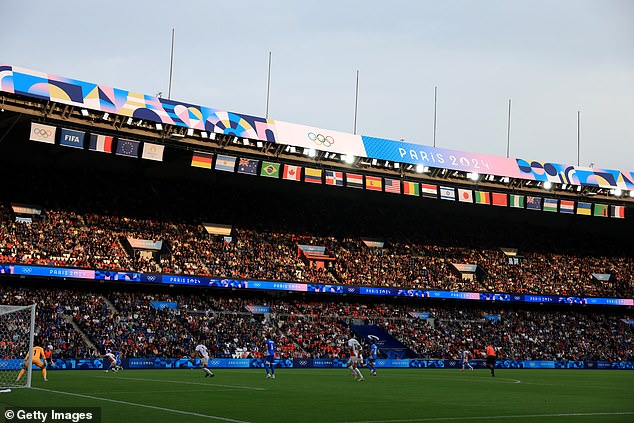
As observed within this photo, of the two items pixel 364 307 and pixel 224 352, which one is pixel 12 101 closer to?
pixel 224 352

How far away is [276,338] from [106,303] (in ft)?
38.8

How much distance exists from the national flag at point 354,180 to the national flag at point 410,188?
12.8 ft

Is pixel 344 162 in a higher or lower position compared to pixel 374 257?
higher

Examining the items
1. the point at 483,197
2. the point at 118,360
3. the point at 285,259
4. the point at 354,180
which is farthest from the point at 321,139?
the point at 118,360

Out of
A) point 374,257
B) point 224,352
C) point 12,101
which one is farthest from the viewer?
point 374,257

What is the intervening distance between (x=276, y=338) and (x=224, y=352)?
472 cm

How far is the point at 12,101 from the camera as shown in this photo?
48.3 m

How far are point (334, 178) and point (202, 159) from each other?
10669 mm

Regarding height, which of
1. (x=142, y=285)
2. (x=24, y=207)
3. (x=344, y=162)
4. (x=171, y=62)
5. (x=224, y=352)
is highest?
(x=171, y=62)

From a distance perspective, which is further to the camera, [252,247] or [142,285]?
[252,247]

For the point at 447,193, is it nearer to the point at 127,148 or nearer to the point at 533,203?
the point at 533,203

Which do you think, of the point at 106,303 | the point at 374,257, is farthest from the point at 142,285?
the point at 374,257

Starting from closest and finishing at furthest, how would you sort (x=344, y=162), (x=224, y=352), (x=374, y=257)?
(x=224, y=352), (x=344, y=162), (x=374, y=257)

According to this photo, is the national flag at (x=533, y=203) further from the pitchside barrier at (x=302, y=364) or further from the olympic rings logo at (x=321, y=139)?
the olympic rings logo at (x=321, y=139)
